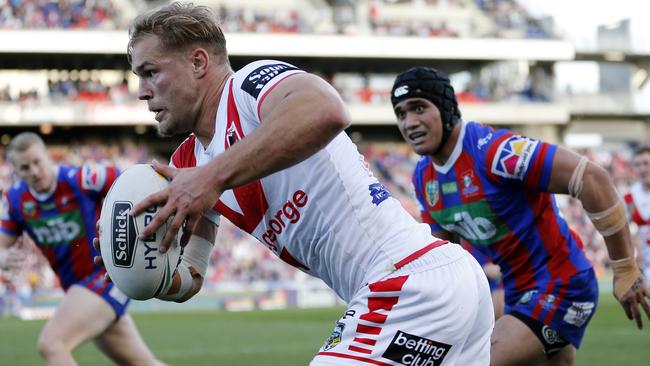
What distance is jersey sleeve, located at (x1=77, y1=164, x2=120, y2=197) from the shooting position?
8.26m

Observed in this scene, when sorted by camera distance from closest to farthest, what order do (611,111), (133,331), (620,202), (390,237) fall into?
(390,237) → (620,202) → (133,331) → (611,111)

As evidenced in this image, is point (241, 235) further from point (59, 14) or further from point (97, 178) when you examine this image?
point (97, 178)

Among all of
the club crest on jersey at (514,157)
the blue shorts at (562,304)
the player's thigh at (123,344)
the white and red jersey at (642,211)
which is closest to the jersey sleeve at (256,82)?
the club crest on jersey at (514,157)

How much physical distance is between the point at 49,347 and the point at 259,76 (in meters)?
4.59

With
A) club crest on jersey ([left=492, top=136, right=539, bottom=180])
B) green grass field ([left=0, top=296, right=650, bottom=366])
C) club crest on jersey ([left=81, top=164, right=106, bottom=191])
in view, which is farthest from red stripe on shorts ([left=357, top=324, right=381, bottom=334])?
green grass field ([left=0, top=296, right=650, bottom=366])

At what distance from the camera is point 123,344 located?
7805 mm

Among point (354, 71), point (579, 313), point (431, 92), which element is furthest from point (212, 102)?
point (354, 71)

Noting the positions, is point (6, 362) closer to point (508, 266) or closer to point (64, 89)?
point (508, 266)

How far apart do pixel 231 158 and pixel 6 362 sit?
9.96 metres

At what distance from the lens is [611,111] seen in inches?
1999

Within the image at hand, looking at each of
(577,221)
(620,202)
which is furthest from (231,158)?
(577,221)

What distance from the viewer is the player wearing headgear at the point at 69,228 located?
25.6 feet

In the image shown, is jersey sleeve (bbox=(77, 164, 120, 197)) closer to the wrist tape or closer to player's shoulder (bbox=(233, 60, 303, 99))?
the wrist tape

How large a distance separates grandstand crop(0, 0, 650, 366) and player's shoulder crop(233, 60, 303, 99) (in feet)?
83.5
